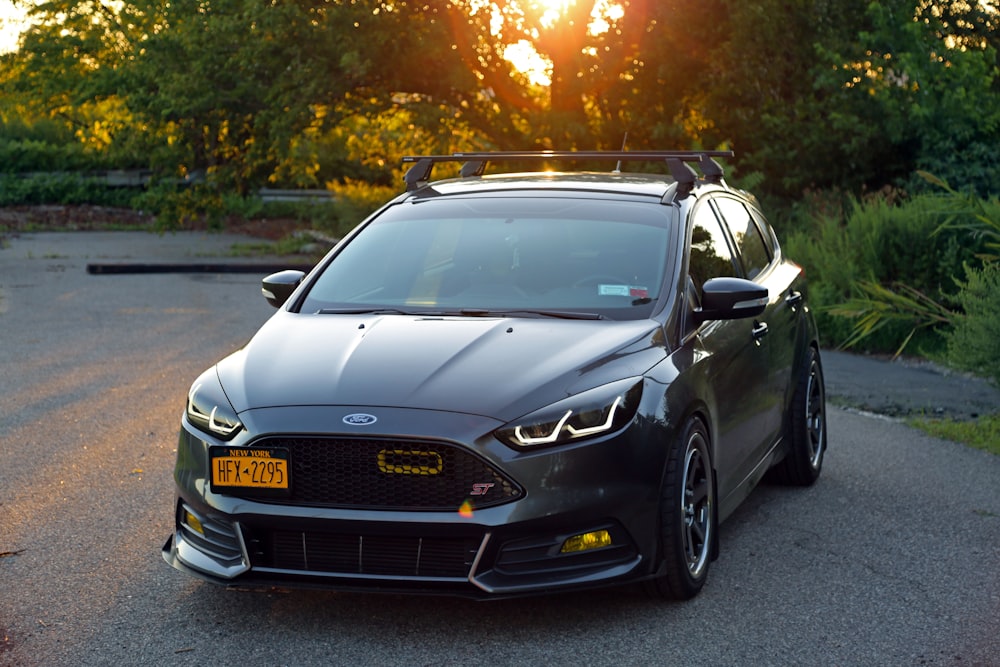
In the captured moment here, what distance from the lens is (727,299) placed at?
6.05 m

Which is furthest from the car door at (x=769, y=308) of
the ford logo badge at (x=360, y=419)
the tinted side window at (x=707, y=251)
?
the ford logo badge at (x=360, y=419)

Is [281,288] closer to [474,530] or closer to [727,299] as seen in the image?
[727,299]

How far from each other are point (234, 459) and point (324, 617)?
68 centimetres

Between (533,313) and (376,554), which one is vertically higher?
(533,313)

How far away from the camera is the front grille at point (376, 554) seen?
16.3 ft

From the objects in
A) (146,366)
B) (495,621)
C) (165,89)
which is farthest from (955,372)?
(165,89)

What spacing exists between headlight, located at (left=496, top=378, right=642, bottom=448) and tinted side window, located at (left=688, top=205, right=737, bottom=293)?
129 centimetres

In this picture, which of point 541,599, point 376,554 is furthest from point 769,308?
point 376,554

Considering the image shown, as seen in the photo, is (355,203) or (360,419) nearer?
(360,419)

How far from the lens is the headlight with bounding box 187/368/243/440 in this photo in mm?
5199

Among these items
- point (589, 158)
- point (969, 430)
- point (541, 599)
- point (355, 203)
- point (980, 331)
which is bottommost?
point (355, 203)

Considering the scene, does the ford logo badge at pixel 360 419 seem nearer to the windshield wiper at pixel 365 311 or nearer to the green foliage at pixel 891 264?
the windshield wiper at pixel 365 311

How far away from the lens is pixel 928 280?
15250 millimetres

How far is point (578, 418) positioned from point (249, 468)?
1.14 metres
